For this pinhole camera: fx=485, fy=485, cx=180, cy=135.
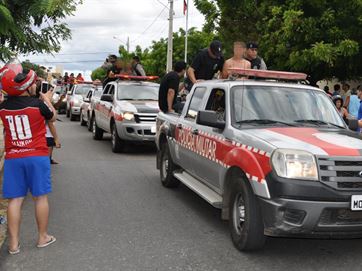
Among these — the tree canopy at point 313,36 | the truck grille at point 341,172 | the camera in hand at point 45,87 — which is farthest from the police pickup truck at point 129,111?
the truck grille at point 341,172

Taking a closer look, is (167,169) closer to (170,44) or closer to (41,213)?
(41,213)

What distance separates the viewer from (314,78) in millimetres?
19797

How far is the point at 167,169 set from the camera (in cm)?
783

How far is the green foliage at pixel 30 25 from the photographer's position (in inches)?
215

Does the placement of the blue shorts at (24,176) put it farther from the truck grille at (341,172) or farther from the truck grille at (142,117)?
the truck grille at (142,117)

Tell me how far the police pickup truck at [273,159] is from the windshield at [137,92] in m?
5.74

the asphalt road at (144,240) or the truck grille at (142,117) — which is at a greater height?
the truck grille at (142,117)

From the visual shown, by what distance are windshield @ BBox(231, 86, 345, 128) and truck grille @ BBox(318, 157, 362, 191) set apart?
1.13 metres

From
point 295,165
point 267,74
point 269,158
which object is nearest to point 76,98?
point 267,74

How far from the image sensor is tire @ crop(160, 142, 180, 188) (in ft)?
25.1

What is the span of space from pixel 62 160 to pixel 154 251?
6291 mm

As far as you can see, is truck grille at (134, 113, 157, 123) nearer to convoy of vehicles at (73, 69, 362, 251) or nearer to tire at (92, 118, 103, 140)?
convoy of vehicles at (73, 69, 362, 251)

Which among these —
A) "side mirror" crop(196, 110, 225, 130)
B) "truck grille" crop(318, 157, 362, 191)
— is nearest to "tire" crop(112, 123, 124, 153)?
"side mirror" crop(196, 110, 225, 130)

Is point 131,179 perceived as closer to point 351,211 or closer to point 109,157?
point 109,157
